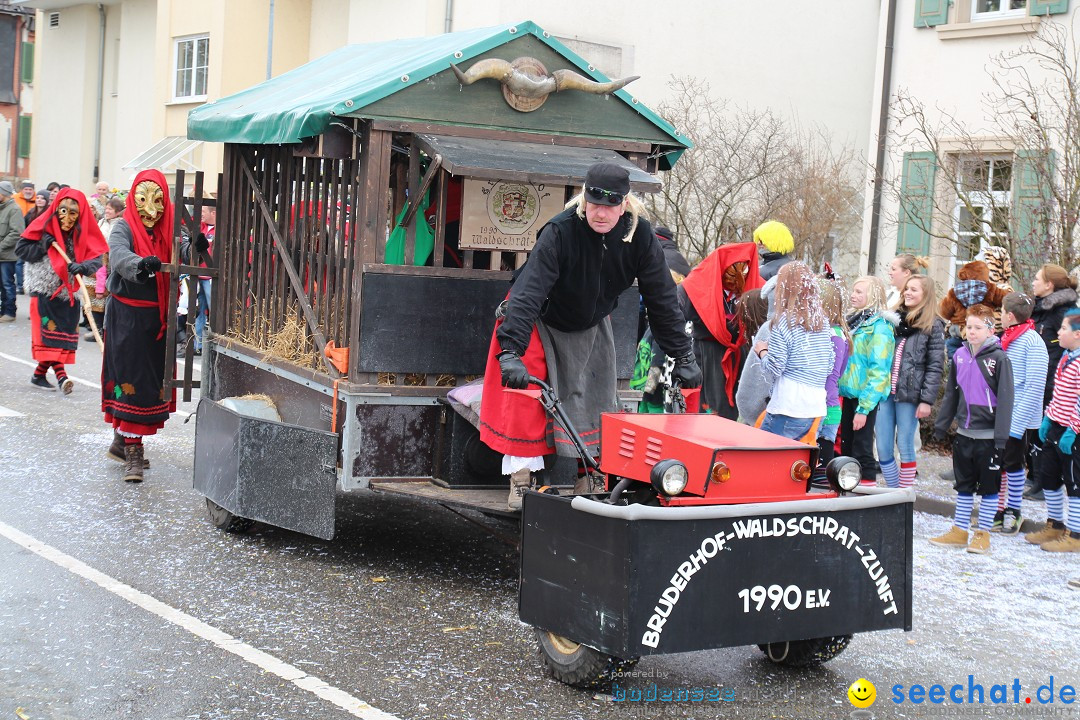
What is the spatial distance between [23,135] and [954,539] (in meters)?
37.9

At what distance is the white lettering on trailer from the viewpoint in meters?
4.39

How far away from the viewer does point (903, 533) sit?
15.9ft

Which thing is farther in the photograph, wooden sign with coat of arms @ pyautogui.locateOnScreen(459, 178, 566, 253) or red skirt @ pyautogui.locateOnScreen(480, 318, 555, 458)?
wooden sign with coat of arms @ pyautogui.locateOnScreen(459, 178, 566, 253)

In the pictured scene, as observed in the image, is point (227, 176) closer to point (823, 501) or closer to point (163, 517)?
point (163, 517)

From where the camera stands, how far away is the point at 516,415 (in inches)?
228

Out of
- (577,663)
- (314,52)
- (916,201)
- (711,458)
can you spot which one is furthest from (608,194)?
(314,52)

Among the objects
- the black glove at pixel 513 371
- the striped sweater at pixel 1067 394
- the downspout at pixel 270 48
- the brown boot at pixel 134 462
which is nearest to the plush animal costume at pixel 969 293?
the striped sweater at pixel 1067 394

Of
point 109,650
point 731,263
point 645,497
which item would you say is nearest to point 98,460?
point 109,650

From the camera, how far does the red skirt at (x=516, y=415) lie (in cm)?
580

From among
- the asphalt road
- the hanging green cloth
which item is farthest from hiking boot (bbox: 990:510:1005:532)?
the hanging green cloth

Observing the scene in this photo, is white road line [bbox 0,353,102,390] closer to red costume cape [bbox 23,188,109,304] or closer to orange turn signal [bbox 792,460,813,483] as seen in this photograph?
red costume cape [bbox 23,188,109,304]

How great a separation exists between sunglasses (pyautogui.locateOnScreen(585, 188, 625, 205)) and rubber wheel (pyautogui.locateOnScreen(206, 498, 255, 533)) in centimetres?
284

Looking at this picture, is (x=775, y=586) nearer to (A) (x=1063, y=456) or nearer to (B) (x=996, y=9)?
(A) (x=1063, y=456)

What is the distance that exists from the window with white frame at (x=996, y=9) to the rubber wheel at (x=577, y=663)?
39.4ft
